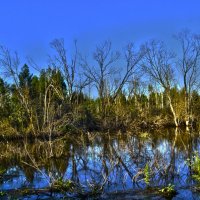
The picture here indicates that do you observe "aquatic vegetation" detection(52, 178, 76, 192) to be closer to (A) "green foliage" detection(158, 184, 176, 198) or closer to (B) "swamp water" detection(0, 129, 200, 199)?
(B) "swamp water" detection(0, 129, 200, 199)

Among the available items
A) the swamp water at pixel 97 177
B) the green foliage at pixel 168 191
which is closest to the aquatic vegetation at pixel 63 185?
the swamp water at pixel 97 177

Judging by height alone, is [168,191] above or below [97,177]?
below

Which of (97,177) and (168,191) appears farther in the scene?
(97,177)

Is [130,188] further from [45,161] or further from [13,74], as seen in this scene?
[13,74]

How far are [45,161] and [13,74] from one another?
22389mm

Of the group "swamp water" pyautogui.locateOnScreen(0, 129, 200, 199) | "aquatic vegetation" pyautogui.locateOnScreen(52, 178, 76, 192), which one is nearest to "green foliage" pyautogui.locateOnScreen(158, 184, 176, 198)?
"swamp water" pyautogui.locateOnScreen(0, 129, 200, 199)

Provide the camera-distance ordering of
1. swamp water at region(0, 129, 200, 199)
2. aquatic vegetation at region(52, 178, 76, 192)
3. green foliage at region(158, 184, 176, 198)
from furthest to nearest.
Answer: aquatic vegetation at region(52, 178, 76, 192)
swamp water at region(0, 129, 200, 199)
green foliage at region(158, 184, 176, 198)

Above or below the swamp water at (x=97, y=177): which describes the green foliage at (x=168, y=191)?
below

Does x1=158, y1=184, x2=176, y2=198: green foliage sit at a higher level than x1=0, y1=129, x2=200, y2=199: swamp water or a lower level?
lower

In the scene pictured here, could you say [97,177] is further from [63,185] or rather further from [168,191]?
[168,191]

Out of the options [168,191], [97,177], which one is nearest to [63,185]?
[97,177]

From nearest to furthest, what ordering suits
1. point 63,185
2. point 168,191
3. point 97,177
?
point 168,191 < point 63,185 < point 97,177

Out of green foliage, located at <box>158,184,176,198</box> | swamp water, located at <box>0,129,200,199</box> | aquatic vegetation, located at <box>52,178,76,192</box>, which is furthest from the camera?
aquatic vegetation, located at <box>52,178,76,192</box>

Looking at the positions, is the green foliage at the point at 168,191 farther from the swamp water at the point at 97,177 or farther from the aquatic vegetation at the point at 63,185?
the aquatic vegetation at the point at 63,185
